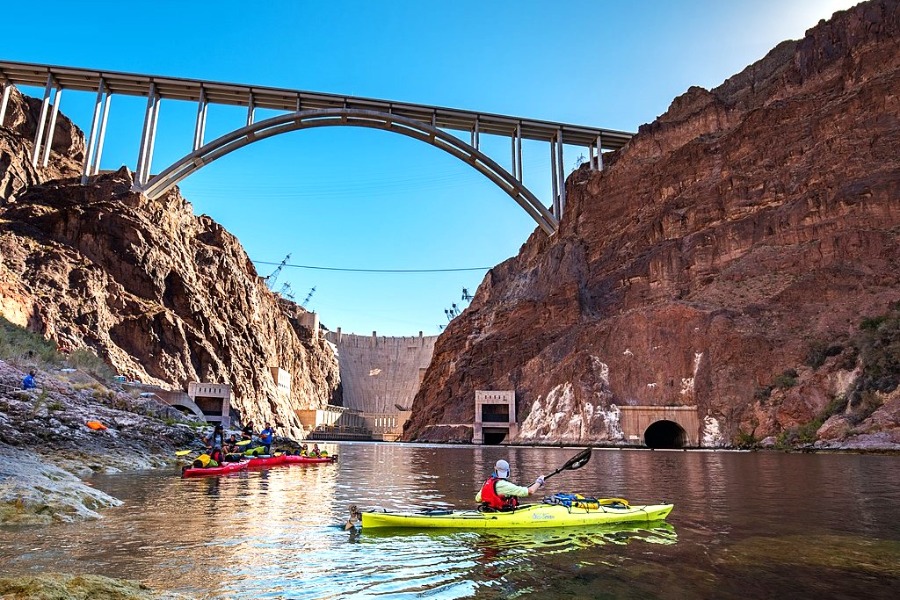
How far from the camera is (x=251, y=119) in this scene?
6762 centimetres

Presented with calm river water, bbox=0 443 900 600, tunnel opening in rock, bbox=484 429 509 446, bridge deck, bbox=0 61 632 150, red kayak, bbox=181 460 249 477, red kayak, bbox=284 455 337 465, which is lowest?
calm river water, bbox=0 443 900 600

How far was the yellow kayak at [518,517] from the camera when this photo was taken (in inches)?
418

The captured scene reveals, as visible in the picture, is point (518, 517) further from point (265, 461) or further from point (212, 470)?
point (265, 461)

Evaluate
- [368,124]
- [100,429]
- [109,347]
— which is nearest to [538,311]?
[368,124]

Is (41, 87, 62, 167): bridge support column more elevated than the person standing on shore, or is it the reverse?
(41, 87, 62, 167): bridge support column

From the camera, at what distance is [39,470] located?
1206cm

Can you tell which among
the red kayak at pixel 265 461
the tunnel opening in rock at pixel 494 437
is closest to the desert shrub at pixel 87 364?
the red kayak at pixel 265 461

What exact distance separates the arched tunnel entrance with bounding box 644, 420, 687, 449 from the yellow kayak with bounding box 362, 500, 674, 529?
3886cm

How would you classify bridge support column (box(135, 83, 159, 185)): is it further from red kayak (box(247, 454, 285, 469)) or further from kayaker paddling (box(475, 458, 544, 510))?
kayaker paddling (box(475, 458, 544, 510))

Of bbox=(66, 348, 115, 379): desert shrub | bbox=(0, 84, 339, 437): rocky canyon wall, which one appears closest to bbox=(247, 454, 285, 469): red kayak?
bbox=(66, 348, 115, 379): desert shrub

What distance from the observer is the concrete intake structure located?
463 feet

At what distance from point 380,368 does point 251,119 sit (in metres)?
86.4

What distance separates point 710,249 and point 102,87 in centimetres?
6325

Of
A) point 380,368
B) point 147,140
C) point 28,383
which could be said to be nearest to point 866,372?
Answer: point 28,383
